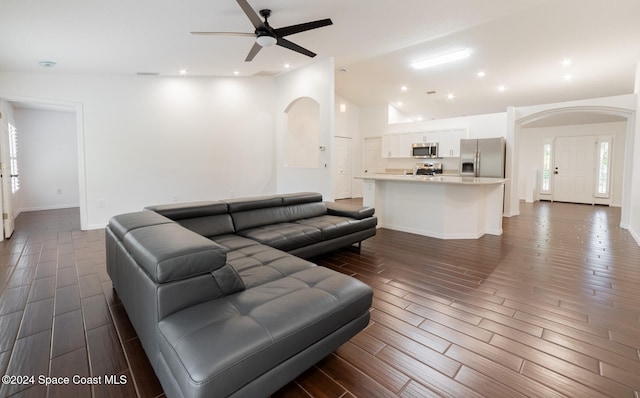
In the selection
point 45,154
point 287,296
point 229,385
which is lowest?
point 229,385

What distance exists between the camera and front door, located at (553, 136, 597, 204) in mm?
8492

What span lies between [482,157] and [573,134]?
428cm

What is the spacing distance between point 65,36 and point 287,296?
170 inches

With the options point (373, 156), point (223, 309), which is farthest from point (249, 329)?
point (373, 156)

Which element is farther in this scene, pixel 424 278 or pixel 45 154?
pixel 45 154

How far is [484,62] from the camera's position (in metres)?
5.82

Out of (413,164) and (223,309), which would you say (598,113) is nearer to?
(413,164)

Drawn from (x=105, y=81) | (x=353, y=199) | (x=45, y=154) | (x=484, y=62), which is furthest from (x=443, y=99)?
(x=45, y=154)

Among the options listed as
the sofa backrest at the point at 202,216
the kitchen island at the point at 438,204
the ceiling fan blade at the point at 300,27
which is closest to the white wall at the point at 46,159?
the sofa backrest at the point at 202,216

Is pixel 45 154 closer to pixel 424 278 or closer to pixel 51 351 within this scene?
pixel 51 351

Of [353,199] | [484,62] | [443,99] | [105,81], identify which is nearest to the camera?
[105,81]

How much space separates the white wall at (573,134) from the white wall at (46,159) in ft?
41.4

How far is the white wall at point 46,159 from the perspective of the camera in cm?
658

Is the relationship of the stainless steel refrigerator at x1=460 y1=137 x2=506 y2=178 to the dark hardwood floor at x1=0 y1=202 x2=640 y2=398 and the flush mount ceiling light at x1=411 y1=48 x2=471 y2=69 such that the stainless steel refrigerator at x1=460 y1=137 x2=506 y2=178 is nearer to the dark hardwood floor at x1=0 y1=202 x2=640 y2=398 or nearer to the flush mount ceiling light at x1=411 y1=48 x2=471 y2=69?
the flush mount ceiling light at x1=411 y1=48 x2=471 y2=69
